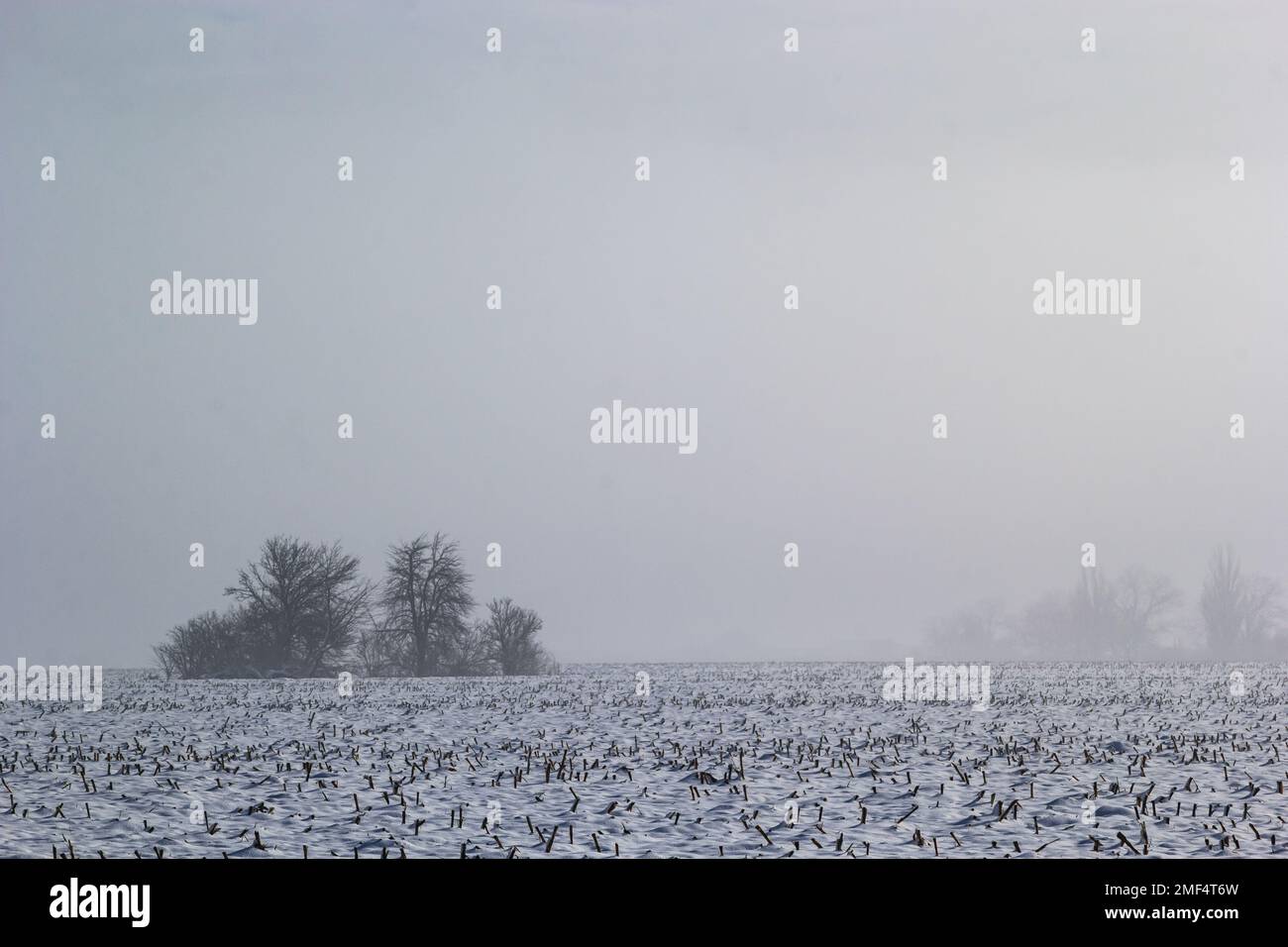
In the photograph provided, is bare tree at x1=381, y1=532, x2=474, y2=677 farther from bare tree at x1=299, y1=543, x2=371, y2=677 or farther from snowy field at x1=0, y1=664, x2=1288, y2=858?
snowy field at x1=0, y1=664, x2=1288, y2=858

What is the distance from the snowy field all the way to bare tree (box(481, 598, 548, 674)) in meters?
48.3

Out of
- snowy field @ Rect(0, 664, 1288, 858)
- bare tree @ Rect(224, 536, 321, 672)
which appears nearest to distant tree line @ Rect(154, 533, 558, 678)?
bare tree @ Rect(224, 536, 321, 672)

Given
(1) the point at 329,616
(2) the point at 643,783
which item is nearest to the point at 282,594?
(1) the point at 329,616

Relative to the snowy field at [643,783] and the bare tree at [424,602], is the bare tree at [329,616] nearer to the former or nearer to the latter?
the bare tree at [424,602]

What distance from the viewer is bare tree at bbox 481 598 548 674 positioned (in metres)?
88.4

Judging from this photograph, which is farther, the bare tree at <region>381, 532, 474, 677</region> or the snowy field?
the bare tree at <region>381, 532, 474, 677</region>

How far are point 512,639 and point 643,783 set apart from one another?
6818 cm

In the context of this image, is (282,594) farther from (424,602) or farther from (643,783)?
(643,783)

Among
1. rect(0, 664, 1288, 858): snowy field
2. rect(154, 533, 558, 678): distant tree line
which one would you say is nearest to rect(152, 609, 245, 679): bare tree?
rect(154, 533, 558, 678): distant tree line

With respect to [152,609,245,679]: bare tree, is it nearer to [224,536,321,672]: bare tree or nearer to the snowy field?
[224,536,321,672]: bare tree

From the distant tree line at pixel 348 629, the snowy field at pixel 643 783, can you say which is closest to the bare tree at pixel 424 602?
the distant tree line at pixel 348 629
